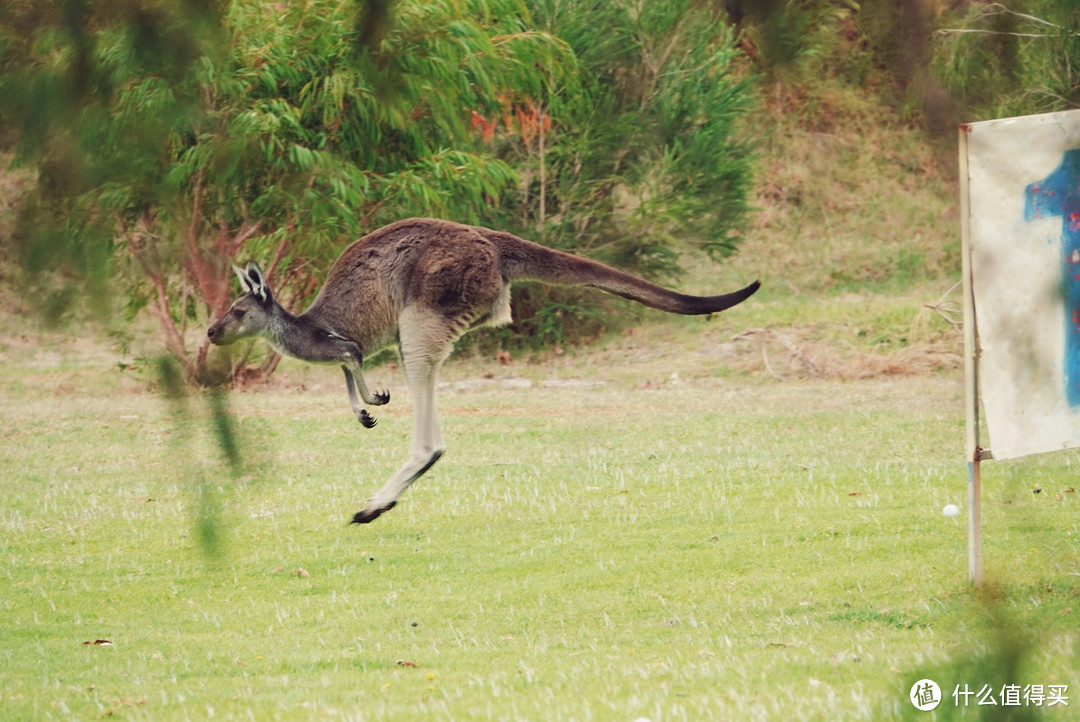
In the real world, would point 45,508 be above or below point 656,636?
below

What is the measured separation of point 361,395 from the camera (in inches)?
259

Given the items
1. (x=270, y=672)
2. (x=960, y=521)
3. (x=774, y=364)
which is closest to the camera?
(x=270, y=672)

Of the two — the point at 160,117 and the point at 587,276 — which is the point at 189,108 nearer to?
the point at 160,117

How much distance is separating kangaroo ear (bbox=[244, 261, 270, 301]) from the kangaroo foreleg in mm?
1017

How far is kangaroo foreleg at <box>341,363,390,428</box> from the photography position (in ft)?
21.1

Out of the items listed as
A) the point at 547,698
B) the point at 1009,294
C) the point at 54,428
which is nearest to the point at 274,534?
the point at 547,698

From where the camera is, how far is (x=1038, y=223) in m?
2.55

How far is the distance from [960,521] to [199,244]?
6.08m

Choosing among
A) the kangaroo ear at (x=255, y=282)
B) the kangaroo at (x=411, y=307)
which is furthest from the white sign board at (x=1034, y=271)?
the kangaroo at (x=411, y=307)

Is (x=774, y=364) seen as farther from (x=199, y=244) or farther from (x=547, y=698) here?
(x=199, y=244)

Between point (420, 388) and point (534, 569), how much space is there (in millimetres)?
1136

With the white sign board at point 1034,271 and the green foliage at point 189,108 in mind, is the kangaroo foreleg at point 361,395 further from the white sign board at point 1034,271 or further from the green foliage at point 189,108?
the white sign board at point 1034,271

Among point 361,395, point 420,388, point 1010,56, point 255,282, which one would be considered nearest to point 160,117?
point 1010,56

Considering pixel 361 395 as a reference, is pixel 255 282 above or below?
above
